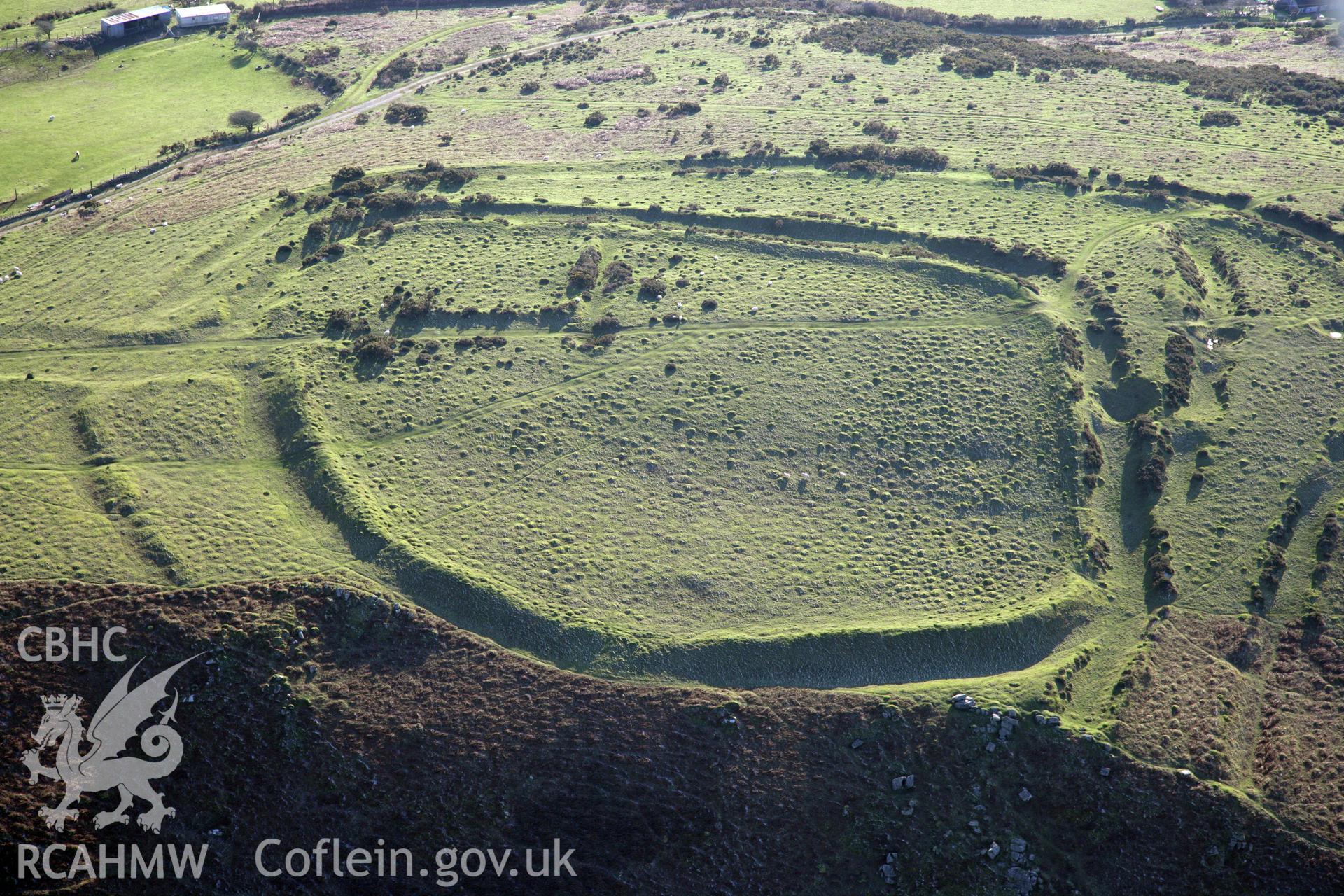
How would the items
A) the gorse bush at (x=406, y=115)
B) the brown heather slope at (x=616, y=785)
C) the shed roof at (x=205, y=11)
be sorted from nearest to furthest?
1. the brown heather slope at (x=616, y=785)
2. the gorse bush at (x=406, y=115)
3. the shed roof at (x=205, y=11)

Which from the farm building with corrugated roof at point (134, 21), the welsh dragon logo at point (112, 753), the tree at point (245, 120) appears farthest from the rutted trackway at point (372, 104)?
the welsh dragon logo at point (112, 753)

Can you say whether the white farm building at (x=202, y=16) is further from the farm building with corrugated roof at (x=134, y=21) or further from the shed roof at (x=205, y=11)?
the farm building with corrugated roof at (x=134, y=21)

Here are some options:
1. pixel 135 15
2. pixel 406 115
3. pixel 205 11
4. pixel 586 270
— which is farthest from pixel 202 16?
pixel 586 270

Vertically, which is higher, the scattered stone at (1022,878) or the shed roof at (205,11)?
the shed roof at (205,11)

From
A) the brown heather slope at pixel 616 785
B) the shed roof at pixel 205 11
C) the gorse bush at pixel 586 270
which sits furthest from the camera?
the shed roof at pixel 205 11

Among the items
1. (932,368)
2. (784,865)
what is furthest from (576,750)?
(932,368)

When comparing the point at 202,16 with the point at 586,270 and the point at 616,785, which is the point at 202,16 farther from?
the point at 616,785

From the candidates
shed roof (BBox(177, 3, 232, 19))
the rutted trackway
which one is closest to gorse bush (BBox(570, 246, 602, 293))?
the rutted trackway
